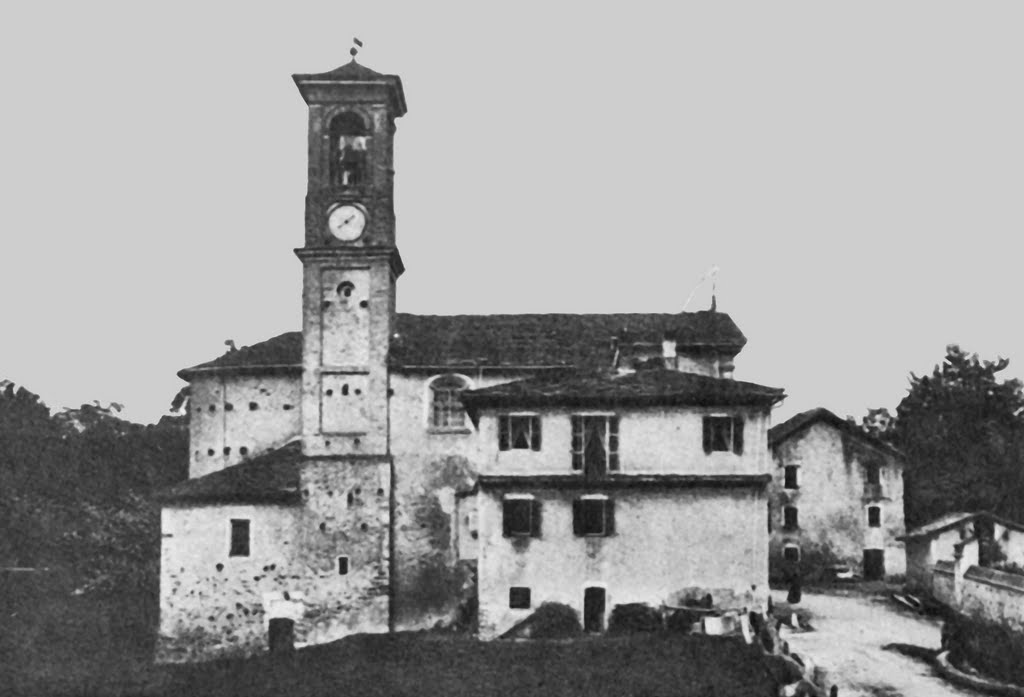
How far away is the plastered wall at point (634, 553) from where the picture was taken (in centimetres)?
3750

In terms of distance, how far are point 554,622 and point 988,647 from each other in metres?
11.4

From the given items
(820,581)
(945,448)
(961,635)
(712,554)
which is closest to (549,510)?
(712,554)

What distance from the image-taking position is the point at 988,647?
33.7 m

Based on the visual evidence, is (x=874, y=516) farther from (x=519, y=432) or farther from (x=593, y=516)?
(x=519, y=432)

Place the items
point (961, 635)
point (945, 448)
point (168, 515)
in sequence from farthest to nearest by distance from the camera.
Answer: point (945, 448), point (168, 515), point (961, 635)

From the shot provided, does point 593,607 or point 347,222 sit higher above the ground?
point 347,222

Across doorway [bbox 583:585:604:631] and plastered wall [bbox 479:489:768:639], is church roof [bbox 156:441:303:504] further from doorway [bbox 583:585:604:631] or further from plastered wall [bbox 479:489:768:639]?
doorway [bbox 583:585:604:631]

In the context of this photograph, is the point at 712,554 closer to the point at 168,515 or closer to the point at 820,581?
the point at 820,581

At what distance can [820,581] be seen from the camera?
48094 millimetres

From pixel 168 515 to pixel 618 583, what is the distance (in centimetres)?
1578

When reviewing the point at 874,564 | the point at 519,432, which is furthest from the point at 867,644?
the point at 874,564

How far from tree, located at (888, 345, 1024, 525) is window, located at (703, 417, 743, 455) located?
20.4 m

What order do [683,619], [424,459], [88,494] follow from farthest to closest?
[88,494] → [424,459] → [683,619]

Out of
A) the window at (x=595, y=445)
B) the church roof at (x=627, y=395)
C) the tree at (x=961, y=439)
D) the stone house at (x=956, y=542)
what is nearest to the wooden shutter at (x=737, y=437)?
the church roof at (x=627, y=395)
